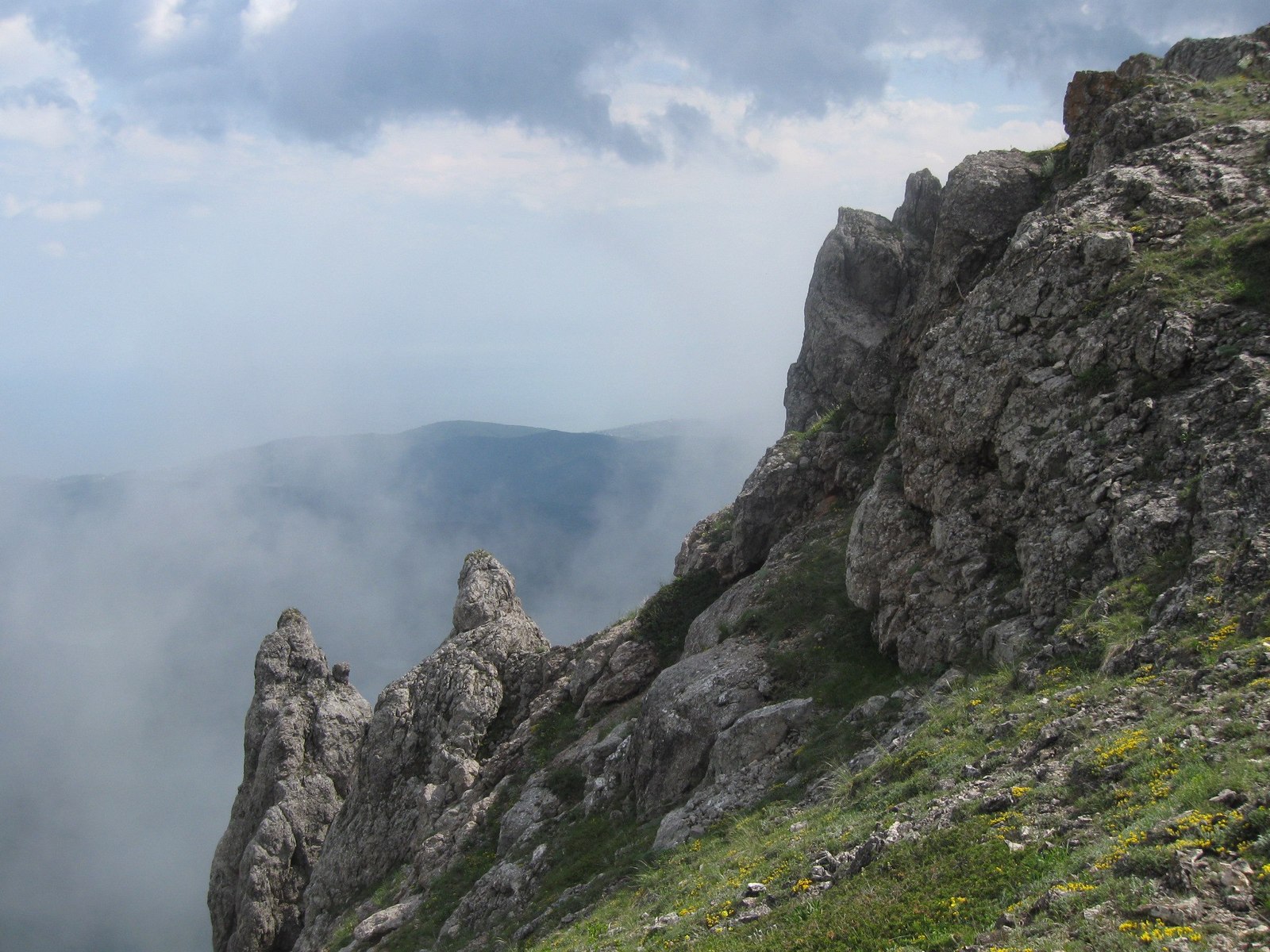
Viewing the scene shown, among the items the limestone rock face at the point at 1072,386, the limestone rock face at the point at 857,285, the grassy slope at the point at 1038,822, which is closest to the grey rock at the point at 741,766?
the grassy slope at the point at 1038,822

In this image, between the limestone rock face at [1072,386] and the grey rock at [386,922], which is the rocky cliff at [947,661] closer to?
the limestone rock face at [1072,386]

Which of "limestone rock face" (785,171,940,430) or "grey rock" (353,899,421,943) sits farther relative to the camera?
"limestone rock face" (785,171,940,430)

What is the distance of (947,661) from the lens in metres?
23.1

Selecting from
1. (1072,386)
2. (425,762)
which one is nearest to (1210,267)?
(1072,386)

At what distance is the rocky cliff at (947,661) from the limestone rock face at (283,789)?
377mm

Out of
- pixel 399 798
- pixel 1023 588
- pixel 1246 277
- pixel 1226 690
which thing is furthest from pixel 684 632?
pixel 1226 690

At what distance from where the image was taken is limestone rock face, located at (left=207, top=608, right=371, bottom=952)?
47125 millimetres

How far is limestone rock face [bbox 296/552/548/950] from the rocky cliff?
0.17m

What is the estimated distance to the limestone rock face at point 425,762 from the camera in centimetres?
3888

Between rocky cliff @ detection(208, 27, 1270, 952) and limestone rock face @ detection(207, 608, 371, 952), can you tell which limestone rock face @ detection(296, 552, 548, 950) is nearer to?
rocky cliff @ detection(208, 27, 1270, 952)

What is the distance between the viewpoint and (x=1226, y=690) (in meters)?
13.6

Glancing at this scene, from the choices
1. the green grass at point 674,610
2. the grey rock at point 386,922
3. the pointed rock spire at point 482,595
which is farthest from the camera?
the pointed rock spire at point 482,595

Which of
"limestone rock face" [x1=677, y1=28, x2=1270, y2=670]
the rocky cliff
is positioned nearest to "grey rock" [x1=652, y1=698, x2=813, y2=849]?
the rocky cliff

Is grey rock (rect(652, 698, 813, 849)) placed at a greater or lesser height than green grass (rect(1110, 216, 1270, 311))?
lesser
